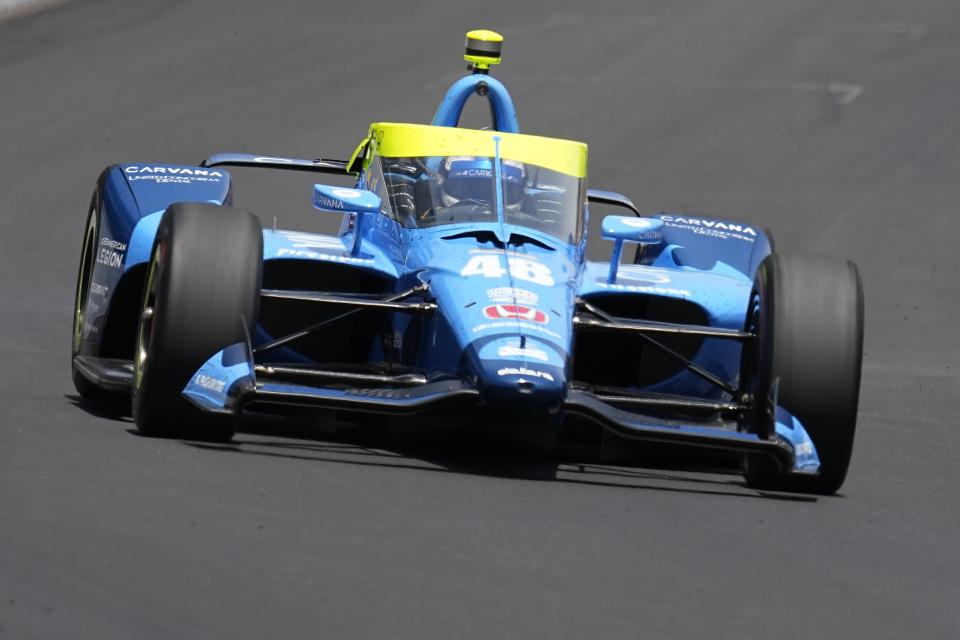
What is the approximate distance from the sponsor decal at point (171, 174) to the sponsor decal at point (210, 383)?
260 cm

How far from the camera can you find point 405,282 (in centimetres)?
853

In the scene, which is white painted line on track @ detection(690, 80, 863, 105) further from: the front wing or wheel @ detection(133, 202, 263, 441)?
wheel @ detection(133, 202, 263, 441)

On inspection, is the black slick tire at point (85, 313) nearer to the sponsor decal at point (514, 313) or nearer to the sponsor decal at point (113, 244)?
the sponsor decal at point (113, 244)

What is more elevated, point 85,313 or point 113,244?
point 113,244

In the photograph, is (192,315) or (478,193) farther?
(478,193)

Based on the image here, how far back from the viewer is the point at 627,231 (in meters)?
8.84

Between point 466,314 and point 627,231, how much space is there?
140 centimetres

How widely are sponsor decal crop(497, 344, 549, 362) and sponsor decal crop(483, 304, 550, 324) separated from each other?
27 cm

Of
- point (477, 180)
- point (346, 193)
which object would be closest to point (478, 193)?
point (477, 180)

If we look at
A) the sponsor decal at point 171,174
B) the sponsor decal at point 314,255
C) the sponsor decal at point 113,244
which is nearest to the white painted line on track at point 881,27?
the sponsor decal at point 171,174

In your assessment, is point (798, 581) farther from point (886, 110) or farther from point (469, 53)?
point (886, 110)

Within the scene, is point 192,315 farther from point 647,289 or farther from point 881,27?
point 881,27

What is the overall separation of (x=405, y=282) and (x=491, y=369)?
4.48 ft

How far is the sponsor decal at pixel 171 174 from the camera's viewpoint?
984 centimetres
